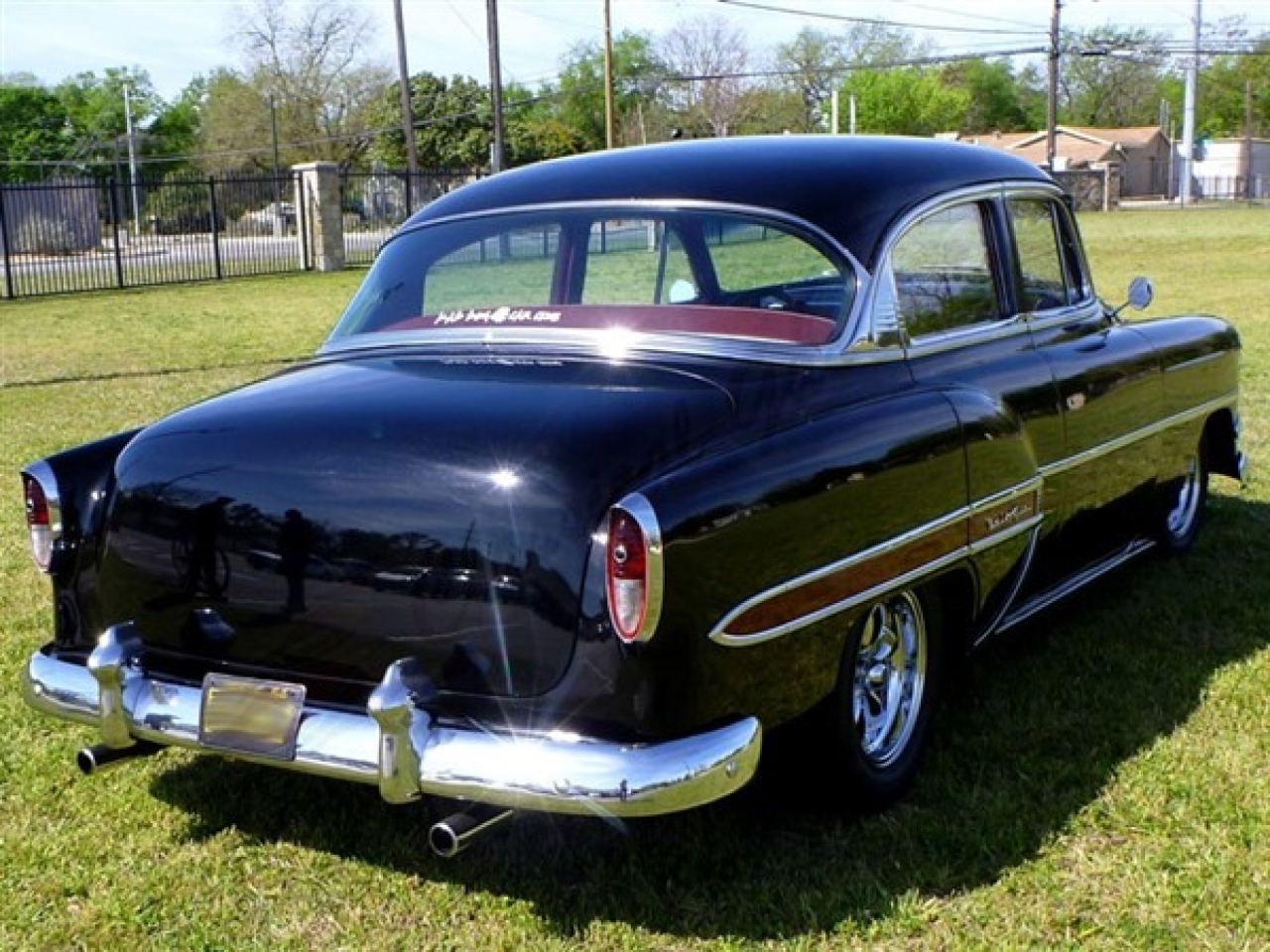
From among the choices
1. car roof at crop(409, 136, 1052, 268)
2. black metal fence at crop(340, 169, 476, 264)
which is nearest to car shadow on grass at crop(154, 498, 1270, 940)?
car roof at crop(409, 136, 1052, 268)

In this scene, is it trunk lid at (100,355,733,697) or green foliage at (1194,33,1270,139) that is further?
green foliage at (1194,33,1270,139)

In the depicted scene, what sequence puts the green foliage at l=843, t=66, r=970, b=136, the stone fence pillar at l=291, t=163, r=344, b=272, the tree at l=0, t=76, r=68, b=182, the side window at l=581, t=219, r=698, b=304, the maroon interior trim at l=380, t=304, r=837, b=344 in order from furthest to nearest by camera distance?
the green foliage at l=843, t=66, r=970, b=136
the tree at l=0, t=76, r=68, b=182
the stone fence pillar at l=291, t=163, r=344, b=272
the side window at l=581, t=219, r=698, b=304
the maroon interior trim at l=380, t=304, r=837, b=344

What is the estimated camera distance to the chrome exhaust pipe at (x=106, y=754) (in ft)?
10.7

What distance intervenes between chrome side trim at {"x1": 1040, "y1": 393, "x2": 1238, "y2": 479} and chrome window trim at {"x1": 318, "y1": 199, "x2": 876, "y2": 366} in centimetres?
93

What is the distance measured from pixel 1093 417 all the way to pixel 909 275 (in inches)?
37.9

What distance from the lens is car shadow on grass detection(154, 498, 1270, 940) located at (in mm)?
3041

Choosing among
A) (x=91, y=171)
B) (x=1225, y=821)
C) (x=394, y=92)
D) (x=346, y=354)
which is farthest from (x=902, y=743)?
(x=91, y=171)

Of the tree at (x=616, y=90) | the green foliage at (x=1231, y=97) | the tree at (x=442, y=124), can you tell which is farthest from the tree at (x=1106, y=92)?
the tree at (x=442, y=124)

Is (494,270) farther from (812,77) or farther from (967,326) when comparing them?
(812,77)

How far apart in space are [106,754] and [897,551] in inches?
74.6

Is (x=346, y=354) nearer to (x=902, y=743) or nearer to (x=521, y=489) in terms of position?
(x=521, y=489)

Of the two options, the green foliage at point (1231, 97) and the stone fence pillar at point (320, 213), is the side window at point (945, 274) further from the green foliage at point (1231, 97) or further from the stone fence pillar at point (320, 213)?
the green foliage at point (1231, 97)

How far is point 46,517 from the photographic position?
136 inches

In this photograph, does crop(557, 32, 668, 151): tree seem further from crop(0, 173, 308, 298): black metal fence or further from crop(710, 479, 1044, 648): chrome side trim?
crop(710, 479, 1044, 648): chrome side trim
